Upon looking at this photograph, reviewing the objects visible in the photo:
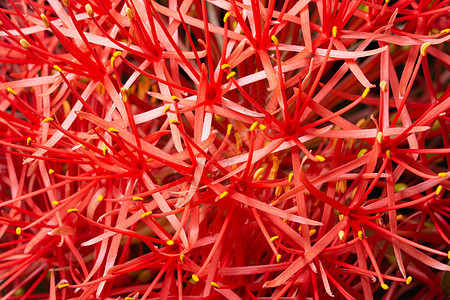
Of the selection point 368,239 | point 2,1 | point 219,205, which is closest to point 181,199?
point 219,205

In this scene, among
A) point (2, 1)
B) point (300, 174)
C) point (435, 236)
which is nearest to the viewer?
point (300, 174)

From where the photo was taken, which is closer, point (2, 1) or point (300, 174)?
point (300, 174)

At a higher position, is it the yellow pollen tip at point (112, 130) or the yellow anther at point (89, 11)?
the yellow anther at point (89, 11)

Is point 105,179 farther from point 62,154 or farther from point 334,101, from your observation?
point 334,101

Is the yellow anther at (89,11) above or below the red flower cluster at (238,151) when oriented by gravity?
above

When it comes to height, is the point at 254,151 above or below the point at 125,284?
above

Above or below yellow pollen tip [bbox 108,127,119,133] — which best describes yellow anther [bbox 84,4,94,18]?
above

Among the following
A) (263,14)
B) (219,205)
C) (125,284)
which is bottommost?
(125,284)

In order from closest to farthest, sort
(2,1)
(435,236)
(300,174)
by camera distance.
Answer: (300,174)
(435,236)
(2,1)

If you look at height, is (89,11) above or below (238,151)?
above

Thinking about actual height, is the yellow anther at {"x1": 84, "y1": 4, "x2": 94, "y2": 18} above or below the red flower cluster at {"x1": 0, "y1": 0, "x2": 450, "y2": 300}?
above
